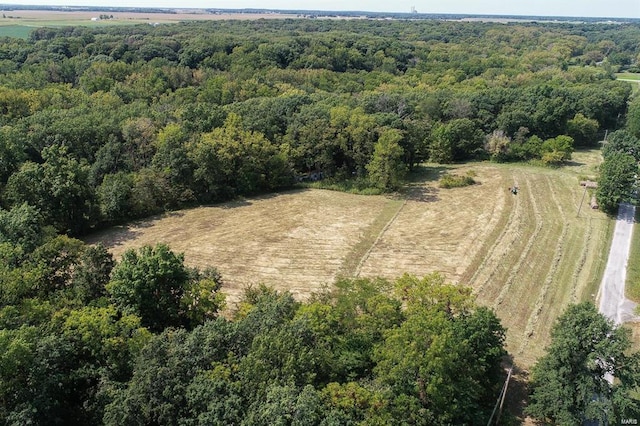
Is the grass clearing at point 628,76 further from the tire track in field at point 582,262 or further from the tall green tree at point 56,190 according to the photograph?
→ the tall green tree at point 56,190

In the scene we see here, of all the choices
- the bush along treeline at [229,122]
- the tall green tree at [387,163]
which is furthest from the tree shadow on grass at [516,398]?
the bush along treeline at [229,122]

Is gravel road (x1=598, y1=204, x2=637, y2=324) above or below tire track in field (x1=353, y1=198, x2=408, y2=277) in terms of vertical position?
above

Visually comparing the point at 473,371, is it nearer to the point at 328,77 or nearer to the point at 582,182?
the point at 582,182

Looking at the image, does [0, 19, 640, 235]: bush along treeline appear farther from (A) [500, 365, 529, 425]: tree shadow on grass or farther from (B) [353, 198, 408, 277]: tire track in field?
(A) [500, 365, 529, 425]: tree shadow on grass

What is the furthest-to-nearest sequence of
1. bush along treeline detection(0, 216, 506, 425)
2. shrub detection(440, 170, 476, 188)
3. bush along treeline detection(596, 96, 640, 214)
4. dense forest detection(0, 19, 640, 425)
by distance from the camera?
shrub detection(440, 170, 476, 188)
bush along treeline detection(596, 96, 640, 214)
dense forest detection(0, 19, 640, 425)
bush along treeline detection(0, 216, 506, 425)

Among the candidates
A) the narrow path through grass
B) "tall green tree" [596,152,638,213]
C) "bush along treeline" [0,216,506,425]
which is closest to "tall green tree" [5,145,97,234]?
"bush along treeline" [0,216,506,425]

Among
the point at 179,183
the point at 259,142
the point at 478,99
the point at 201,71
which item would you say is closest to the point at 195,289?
the point at 179,183

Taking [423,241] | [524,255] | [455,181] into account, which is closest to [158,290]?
[423,241]

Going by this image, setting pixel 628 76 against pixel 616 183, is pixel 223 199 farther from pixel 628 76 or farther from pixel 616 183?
pixel 628 76
